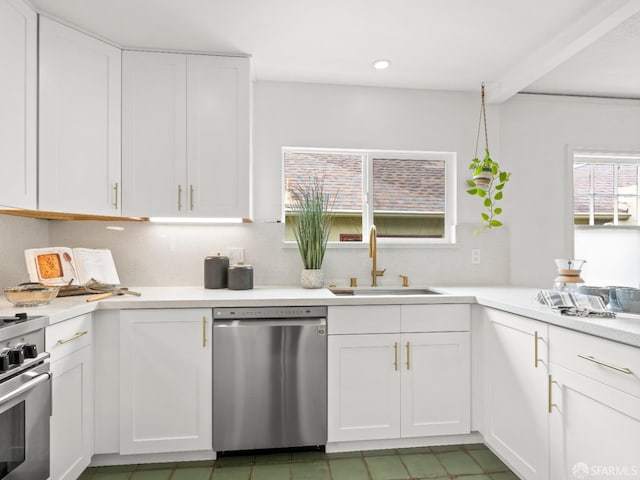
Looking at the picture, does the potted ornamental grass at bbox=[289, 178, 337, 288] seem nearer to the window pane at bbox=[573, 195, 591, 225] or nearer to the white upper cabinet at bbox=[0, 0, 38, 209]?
the white upper cabinet at bbox=[0, 0, 38, 209]

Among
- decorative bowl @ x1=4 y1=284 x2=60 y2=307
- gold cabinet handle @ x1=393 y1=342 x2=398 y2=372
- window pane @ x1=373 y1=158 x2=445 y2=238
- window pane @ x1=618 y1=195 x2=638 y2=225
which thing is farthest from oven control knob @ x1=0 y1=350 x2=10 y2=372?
window pane @ x1=618 y1=195 x2=638 y2=225

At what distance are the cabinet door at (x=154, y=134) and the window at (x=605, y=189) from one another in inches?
118

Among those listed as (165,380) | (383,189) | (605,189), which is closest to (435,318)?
(383,189)

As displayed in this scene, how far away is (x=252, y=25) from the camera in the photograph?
6.80 feet

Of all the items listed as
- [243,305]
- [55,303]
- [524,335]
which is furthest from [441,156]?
[55,303]

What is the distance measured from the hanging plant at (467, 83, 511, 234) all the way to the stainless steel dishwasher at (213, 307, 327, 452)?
1524mm

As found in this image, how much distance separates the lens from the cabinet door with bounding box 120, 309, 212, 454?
1984 mm

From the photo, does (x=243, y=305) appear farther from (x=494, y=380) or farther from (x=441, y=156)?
(x=441, y=156)

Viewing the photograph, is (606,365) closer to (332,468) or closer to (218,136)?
(332,468)

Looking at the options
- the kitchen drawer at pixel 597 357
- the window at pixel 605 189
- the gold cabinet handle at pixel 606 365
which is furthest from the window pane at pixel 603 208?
the gold cabinet handle at pixel 606 365

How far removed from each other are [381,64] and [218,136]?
3.74ft

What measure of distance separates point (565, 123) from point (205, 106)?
271 cm

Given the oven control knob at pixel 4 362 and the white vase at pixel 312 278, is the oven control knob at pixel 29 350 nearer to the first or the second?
the oven control knob at pixel 4 362

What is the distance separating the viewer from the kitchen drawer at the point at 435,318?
7.11 ft
